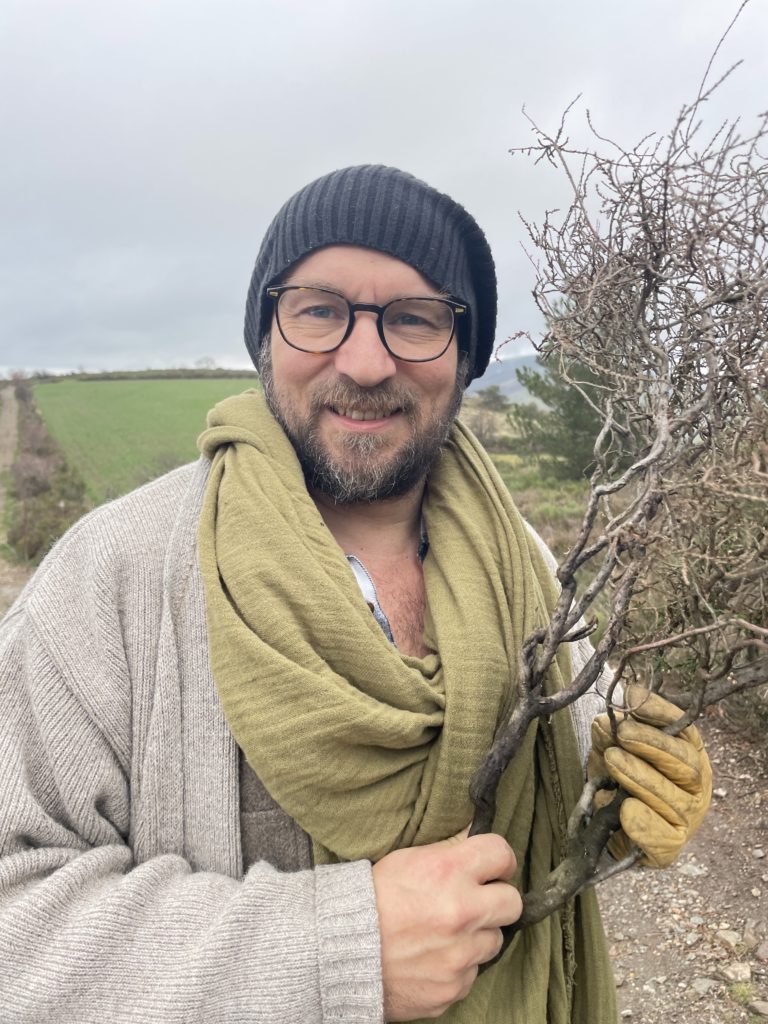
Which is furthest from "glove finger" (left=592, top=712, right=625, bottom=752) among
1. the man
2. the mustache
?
the mustache

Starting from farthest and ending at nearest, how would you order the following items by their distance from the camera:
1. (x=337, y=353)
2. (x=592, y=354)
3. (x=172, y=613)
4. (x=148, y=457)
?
(x=148, y=457) → (x=337, y=353) → (x=172, y=613) → (x=592, y=354)

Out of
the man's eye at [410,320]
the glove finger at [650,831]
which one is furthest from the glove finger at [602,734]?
the man's eye at [410,320]

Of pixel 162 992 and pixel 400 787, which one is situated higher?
pixel 400 787

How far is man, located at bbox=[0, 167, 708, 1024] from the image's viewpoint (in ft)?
3.72

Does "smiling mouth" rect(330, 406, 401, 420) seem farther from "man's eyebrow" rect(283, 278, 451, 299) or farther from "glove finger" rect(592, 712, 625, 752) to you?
"glove finger" rect(592, 712, 625, 752)

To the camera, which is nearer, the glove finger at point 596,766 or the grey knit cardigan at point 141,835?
the grey knit cardigan at point 141,835

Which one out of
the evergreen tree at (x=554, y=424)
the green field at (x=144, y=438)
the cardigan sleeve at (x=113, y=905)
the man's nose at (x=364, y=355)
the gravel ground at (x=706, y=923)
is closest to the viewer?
the cardigan sleeve at (x=113, y=905)

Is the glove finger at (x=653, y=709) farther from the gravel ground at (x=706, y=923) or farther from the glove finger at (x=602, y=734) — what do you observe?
the gravel ground at (x=706, y=923)

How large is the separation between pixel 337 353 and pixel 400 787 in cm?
110

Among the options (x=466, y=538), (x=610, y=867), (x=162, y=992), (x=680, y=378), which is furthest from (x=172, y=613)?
(x=680, y=378)

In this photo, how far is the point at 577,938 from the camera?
67.4 inches

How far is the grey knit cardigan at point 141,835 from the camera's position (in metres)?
1.08

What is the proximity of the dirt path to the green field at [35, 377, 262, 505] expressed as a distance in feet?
6.55

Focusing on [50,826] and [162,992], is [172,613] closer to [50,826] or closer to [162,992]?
[50,826]
